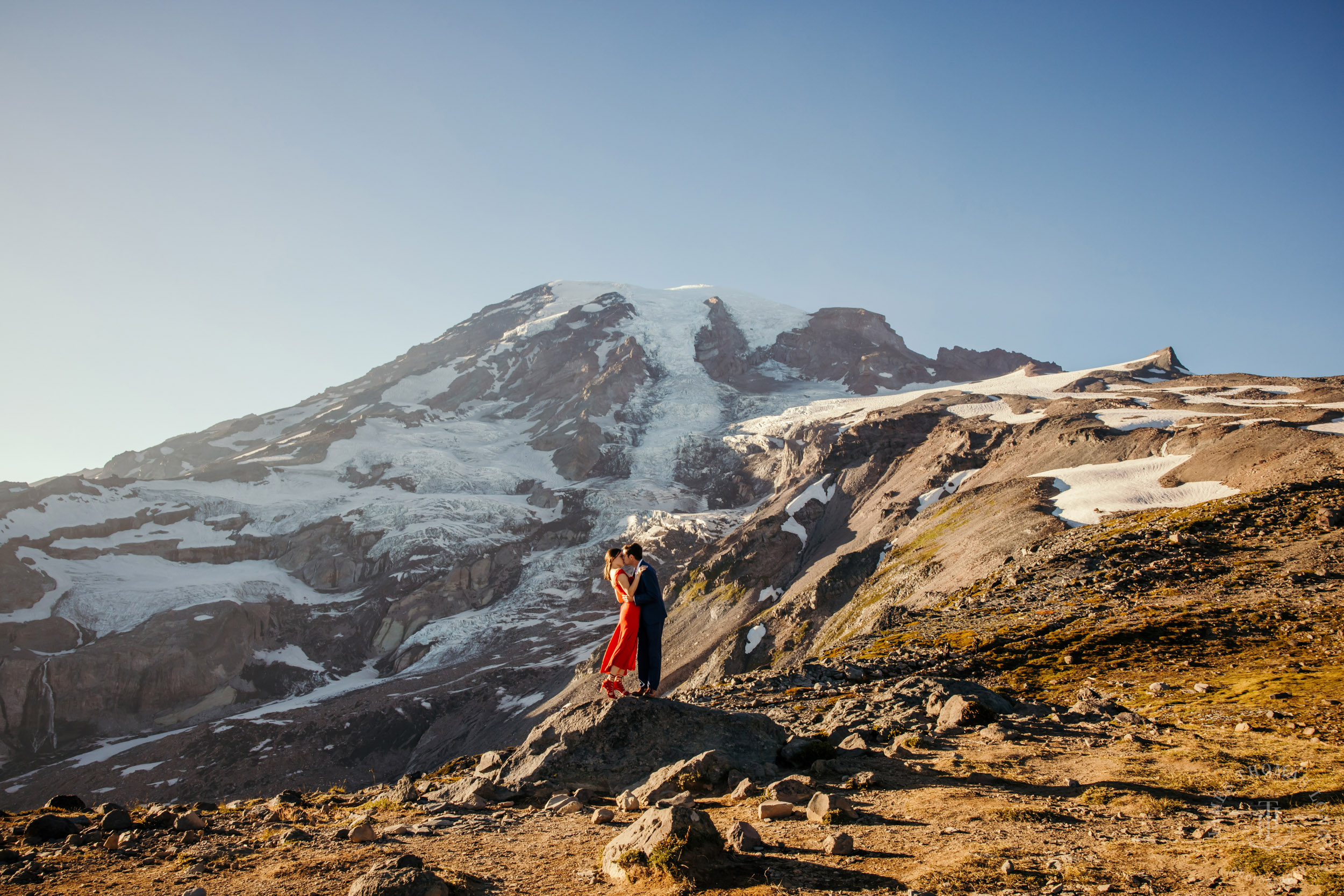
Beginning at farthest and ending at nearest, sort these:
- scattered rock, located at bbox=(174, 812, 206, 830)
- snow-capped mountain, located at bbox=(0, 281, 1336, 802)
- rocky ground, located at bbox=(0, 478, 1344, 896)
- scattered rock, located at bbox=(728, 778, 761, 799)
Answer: snow-capped mountain, located at bbox=(0, 281, 1336, 802)
scattered rock, located at bbox=(728, 778, 761, 799)
scattered rock, located at bbox=(174, 812, 206, 830)
rocky ground, located at bbox=(0, 478, 1344, 896)

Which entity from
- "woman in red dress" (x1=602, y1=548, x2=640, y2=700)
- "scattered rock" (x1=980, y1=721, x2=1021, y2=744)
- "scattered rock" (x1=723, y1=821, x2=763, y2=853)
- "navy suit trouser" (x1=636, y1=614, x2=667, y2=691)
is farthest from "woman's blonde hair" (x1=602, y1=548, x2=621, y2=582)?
"scattered rock" (x1=980, y1=721, x2=1021, y2=744)

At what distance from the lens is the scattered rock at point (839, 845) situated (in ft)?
25.4

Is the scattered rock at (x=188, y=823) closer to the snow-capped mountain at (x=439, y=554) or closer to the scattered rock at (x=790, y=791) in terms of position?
the scattered rock at (x=790, y=791)

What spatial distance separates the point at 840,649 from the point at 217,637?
89616 millimetres

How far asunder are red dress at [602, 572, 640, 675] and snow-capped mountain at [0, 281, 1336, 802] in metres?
33.2

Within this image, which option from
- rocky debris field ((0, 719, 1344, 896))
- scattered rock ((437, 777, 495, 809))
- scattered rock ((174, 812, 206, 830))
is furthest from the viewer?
scattered rock ((437, 777, 495, 809))

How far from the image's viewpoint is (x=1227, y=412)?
227ft

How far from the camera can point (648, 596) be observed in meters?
13.2

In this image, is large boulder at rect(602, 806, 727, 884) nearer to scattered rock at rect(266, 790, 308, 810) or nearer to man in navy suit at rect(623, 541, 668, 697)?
man in navy suit at rect(623, 541, 668, 697)

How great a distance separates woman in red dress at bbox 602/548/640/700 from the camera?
1306 centimetres

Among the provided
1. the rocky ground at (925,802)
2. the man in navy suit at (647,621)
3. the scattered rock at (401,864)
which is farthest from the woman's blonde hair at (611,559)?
the scattered rock at (401,864)

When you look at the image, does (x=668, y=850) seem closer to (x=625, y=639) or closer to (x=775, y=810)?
(x=775, y=810)

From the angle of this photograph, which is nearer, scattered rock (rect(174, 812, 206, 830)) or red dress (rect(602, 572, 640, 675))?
scattered rock (rect(174, 812, 206, 830))

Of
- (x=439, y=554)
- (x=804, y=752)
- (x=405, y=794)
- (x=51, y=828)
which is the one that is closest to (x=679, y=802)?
(x=804, y=752)
